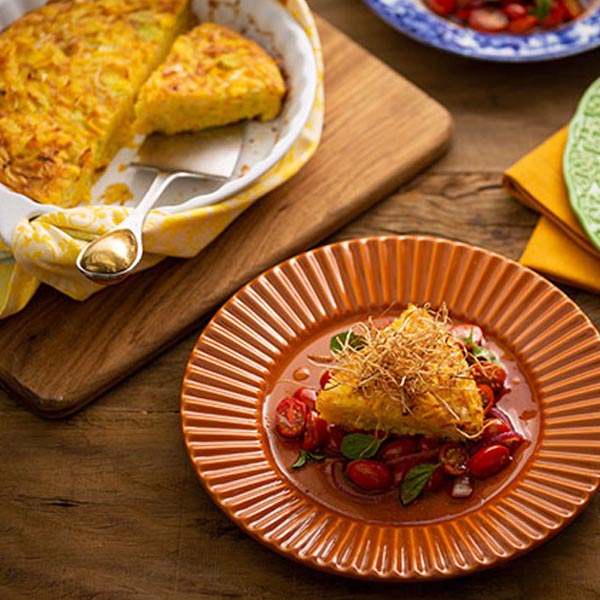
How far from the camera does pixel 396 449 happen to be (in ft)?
8.29

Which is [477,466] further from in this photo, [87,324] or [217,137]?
[217,137]

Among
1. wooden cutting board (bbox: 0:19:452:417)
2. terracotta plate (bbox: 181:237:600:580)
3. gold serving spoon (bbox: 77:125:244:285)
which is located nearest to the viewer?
terracotta plate (bbox: 181:237:600:580)

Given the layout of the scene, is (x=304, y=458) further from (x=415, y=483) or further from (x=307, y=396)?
(x=415, y=483)

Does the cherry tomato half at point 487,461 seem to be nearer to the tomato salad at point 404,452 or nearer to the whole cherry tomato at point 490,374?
the tomato salad at point 404,452

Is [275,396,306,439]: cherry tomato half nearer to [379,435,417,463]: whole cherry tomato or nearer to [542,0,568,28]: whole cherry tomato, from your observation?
[379,435,417,463]: whole cherry tomato

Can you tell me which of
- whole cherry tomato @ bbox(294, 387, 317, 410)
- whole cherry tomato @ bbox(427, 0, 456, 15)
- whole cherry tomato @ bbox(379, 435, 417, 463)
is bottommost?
whole cherry tomato @ bbox(379, 435, 417, 463)

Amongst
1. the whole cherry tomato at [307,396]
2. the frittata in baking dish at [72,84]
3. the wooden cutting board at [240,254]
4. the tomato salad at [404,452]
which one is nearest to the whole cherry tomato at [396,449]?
the tomato salad at [404,452]

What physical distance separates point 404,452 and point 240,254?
96 cm

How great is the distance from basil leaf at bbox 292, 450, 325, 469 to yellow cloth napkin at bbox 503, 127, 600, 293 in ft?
3.21

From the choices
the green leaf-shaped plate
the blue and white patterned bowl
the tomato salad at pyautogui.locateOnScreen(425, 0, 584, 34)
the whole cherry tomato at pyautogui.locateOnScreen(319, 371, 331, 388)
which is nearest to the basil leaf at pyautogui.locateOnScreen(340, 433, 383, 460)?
the whole cherry tomato at pyautogui.locateOnScreen(319, 371, 331, 388)

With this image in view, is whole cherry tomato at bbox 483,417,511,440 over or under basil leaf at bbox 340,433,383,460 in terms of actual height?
under

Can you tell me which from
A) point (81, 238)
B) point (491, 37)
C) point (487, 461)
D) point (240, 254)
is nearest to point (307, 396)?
point (487, 461)

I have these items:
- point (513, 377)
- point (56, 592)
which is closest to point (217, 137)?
point (513, 377)

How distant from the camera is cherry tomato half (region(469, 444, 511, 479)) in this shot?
2.48 meters
